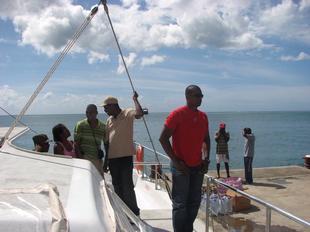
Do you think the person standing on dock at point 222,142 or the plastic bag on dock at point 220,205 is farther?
the person standing on dock at point 222,142

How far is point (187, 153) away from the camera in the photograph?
468 centimetres

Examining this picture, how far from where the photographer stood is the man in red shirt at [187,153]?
4.59m

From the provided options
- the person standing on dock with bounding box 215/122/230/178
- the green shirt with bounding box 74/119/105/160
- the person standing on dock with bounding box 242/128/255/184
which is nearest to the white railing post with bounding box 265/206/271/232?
the green shirt with bounding box 74/119/105/160

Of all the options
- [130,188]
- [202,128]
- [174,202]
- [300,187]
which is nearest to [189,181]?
[174,202]

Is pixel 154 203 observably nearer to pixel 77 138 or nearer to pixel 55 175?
pixel 77 138

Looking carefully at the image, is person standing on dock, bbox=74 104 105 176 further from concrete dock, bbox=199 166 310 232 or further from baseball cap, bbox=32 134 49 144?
concrete dock, bbox=199 166 310 232

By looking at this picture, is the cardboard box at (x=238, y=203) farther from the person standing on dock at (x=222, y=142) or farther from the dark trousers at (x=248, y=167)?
the person standing on dock at (x=222, y=142)

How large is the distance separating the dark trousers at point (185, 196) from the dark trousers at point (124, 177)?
91cm

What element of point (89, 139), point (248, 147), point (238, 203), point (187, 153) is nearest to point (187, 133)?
point (187, 153)

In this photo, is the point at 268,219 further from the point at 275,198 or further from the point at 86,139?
the point at 275,198

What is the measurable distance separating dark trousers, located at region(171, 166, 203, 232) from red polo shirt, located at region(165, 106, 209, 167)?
144mm

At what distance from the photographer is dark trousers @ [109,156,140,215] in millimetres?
5535

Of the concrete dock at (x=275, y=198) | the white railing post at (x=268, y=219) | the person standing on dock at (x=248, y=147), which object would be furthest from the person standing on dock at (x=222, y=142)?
the white railing post at (x=268, y=219)

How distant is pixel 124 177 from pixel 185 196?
3.55 feet
